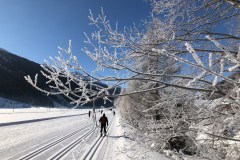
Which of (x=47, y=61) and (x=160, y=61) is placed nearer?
(x=47, y=61)

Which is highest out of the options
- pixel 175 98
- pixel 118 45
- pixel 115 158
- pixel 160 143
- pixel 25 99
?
pixel 25 99

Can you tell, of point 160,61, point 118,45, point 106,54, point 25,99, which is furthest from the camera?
point 25,99

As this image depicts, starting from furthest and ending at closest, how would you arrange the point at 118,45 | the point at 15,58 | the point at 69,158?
1. the point at 15,58
2. the point at 69,158
3. the point at 118,45

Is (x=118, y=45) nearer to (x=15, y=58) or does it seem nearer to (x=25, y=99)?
(x=25, y=99)

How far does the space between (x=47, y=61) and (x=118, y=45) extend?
1211 millimetres

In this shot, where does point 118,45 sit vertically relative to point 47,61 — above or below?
above

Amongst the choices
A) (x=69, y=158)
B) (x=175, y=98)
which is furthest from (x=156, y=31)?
(x=69, y=158)

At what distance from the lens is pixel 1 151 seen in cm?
1210

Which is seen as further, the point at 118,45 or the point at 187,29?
the point at 187,29

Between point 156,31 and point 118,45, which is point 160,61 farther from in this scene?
point 118,45

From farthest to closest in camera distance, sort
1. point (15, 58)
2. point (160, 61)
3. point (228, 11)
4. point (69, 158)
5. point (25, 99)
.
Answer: point (15, 58), point (25, 99), point (69, 158), point (160, 61), point (228, 11)

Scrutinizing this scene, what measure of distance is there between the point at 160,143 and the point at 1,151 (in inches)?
389

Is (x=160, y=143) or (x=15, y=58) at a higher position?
(x=15, y=58)

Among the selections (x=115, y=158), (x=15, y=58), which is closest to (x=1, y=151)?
(x=115, y=158)
